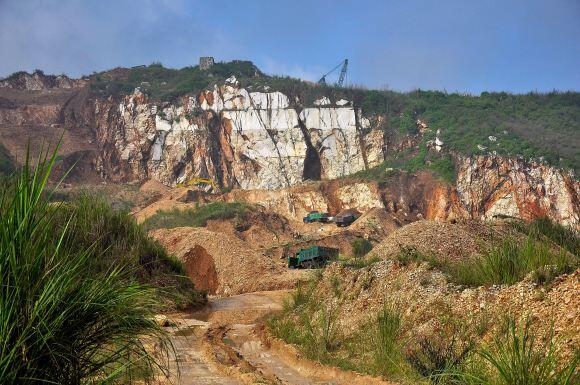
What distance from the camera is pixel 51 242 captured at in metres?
4.78

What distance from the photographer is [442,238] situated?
2266 centimetres

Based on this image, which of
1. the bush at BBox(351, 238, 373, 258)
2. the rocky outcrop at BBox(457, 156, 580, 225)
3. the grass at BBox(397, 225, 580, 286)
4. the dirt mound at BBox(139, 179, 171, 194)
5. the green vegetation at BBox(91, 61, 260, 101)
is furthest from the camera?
the green vegetation at BBox(91, 61, 260, 101)

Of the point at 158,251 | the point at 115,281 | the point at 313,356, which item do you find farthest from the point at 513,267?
the point at 158,251

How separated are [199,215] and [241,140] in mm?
20456

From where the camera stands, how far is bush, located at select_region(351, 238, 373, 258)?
44.3 metres

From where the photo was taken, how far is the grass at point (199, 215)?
184 ft

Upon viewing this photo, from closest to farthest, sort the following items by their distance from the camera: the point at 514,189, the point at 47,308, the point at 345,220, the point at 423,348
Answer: the point at 47,308
the point at 423,348
the point at 345,220
the point at 514,189

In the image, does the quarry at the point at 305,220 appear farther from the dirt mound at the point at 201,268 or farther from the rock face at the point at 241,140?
the rock face at the point at 241,140

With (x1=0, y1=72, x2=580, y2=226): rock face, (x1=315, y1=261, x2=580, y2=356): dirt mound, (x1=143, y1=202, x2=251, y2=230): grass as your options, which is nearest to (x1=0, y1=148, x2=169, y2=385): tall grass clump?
(x1=315, y1=261, x2=580, y2=356): dirt mound

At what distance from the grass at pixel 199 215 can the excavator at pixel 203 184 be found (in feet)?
34.1

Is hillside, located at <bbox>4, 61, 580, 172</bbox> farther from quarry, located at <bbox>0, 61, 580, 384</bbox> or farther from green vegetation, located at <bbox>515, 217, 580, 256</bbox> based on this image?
green vegetation, located at <bbox>515, 217, 580, 256</bbox>

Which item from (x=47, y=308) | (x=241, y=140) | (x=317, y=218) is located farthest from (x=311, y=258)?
(x=241, y=140)

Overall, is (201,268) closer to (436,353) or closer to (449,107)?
(436,353)

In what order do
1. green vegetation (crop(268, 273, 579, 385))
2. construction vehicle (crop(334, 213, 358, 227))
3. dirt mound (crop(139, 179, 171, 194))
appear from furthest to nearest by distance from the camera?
1. dirt mound (crop(139, 179, 171, 194))
2. construction vehicle (crop(334, 213, 358, 227))
3. green vegetation (crop(268, 273, 579, 385))
